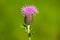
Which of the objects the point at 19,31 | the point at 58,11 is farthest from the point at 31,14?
the point at 58,11

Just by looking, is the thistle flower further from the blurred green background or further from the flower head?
the blurred green background

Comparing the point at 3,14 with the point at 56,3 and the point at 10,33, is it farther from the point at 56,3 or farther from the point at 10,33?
the point at 56,3

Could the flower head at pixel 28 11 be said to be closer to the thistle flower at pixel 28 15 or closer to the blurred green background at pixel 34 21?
the thistle flower at pixel 28 15

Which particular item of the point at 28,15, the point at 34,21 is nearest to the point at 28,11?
the point at 28,15

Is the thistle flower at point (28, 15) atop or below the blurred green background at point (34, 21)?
below

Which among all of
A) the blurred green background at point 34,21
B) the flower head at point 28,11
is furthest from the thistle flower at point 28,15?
the blurred green background at point 34,21

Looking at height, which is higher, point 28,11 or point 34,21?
point 34,21

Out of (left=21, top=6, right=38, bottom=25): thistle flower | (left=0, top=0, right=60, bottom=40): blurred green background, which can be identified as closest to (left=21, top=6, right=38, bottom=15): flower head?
(left=21, top=6, right=38, bottom=25): thistle flower

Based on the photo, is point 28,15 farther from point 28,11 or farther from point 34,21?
point 34,21

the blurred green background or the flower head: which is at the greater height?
the blurred green background
